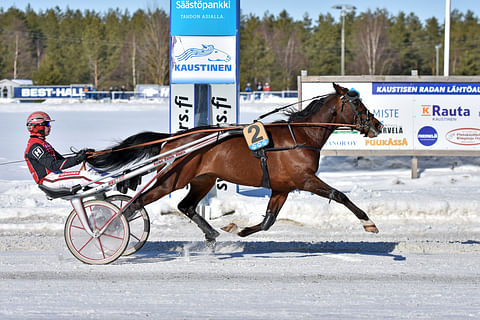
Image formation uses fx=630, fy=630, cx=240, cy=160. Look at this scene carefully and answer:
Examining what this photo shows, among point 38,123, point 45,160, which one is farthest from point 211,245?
point 38,123

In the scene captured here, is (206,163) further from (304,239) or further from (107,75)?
(107,75)

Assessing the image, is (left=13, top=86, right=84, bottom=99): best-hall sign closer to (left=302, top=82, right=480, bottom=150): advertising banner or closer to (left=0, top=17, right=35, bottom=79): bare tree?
(left=0, top=17, right=35, bottom=79): bare tree

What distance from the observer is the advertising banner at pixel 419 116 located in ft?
36.7

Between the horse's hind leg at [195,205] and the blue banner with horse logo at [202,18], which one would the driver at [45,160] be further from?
the blue banner with horse logo at [202,18]

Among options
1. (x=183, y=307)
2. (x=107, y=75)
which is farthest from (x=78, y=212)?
(x=107, y=75)

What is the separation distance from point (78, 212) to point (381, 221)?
4.32 metres

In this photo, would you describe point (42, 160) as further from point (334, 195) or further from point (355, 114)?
point (355, 114)

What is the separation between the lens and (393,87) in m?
11.2

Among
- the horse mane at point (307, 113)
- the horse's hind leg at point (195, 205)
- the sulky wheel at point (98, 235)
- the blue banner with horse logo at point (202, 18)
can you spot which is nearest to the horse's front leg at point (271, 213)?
the horse's hind leg at point (195, 205)

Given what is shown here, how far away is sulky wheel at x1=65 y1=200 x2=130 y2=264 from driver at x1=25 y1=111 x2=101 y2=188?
0.29m

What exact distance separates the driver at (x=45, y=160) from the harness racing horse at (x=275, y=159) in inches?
14.2

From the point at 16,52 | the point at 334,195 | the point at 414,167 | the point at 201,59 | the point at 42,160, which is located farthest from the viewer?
the point at 16,52

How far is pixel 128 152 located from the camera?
6305 millimetres

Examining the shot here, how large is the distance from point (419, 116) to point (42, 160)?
7517 millimetres
